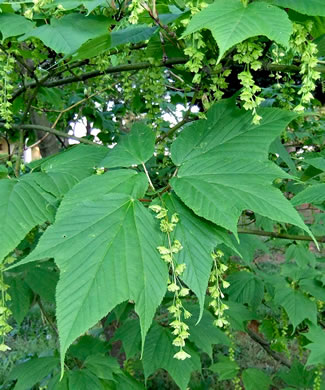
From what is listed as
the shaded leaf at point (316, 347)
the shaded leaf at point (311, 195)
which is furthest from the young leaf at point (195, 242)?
the shaded leaf at point (316, 347)

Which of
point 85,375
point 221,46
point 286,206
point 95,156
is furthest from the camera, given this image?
point 85,375

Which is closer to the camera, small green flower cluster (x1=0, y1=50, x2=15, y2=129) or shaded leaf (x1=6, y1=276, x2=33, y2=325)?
small green flower cluster (x1=0, y1=50, x2=15, y2=129)

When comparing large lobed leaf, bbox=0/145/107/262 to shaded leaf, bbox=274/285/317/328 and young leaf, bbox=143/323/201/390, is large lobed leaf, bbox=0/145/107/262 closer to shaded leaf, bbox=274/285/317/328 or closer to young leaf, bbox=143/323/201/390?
young leaf, bbox=143/323/201/390

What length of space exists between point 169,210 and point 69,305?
1.18 feet

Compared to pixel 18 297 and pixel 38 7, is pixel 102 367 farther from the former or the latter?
pixel 38 7

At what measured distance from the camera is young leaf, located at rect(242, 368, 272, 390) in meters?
2.96

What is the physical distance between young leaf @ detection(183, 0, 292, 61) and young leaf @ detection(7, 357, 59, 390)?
174cm

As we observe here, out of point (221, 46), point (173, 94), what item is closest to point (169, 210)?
point (221, 46)

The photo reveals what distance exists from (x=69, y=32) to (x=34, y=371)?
1.58m

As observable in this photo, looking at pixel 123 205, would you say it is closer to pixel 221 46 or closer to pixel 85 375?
pixel 221 46

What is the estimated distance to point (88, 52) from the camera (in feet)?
4.96

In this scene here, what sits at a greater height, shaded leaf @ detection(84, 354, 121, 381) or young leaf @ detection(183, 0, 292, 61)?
young leaf @ detection(183, 0, 292, 61)

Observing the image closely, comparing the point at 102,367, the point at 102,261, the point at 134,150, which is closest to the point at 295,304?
the point at 102,367

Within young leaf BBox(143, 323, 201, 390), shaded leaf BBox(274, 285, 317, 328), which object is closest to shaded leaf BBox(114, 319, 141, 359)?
young leaf BBox(143, 323, 201, 390)
